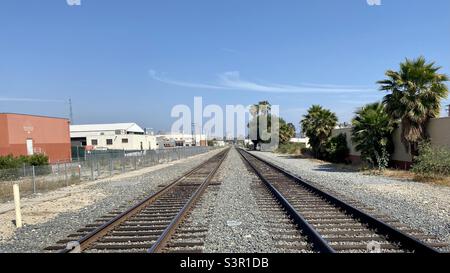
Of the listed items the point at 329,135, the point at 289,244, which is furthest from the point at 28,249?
the point at 329,135

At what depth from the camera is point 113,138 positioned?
83688 millimetres

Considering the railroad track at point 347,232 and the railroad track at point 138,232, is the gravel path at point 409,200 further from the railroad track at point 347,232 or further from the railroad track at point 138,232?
the railroad track at point 138,232

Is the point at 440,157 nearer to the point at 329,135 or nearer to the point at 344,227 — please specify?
the point at 344,227

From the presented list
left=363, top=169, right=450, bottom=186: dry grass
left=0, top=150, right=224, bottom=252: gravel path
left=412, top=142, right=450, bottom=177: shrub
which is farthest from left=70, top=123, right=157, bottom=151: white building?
left=412, top=142, right=450, bottom=177: shrub

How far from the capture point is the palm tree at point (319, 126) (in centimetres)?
4022

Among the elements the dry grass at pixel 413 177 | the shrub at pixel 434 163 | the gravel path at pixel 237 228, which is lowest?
the dry grass at pixel 413 177

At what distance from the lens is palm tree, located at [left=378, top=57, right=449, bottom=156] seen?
1986 cm

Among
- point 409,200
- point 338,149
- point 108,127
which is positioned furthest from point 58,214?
point 108,127

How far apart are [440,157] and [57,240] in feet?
52.1

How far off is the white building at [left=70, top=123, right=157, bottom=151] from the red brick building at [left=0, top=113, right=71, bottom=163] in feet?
76.6

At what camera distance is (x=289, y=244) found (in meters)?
6.86

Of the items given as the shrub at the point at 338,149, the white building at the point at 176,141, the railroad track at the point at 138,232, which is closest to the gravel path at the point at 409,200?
the railroad track at the point at 138,232

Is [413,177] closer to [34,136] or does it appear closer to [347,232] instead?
[347,232]

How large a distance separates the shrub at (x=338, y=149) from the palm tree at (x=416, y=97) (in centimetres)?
1220
